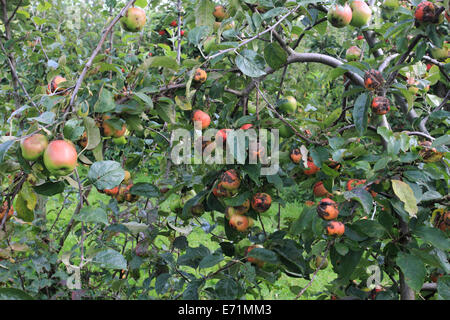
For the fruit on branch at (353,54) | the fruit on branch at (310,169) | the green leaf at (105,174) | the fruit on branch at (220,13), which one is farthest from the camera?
the fruit on branch at (353,54)

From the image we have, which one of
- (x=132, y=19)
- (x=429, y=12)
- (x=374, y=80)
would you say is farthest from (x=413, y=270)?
(x=132, y=19)

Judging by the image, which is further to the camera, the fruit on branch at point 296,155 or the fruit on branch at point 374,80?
the fruit on branch at point 296,155

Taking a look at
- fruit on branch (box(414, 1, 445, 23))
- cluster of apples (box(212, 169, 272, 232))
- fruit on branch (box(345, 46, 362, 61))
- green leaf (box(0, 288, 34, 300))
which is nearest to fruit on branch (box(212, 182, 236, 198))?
cluster of apples (box(212, 169, 272, 232))

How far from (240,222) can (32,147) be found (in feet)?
2.16

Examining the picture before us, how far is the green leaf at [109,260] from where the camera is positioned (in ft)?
3.16

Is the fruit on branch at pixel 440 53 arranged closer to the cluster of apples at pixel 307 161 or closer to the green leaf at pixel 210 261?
the cluster of apples at pixel 307 161

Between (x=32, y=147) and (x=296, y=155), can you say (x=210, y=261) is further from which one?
(x=32, y=147)

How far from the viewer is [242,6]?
1.30 meters

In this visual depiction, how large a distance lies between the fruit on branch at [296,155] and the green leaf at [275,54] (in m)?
0.28

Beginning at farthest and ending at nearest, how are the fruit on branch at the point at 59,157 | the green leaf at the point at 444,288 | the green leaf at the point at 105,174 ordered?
1. the green leaf at the point at 444,288
2. the green leaf at the point at 105,174
3. the fruit on branch at the point at 59,157

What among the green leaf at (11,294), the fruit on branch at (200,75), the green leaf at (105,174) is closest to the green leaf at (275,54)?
the fruit on branch at (200,75)

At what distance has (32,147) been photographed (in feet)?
2.98
